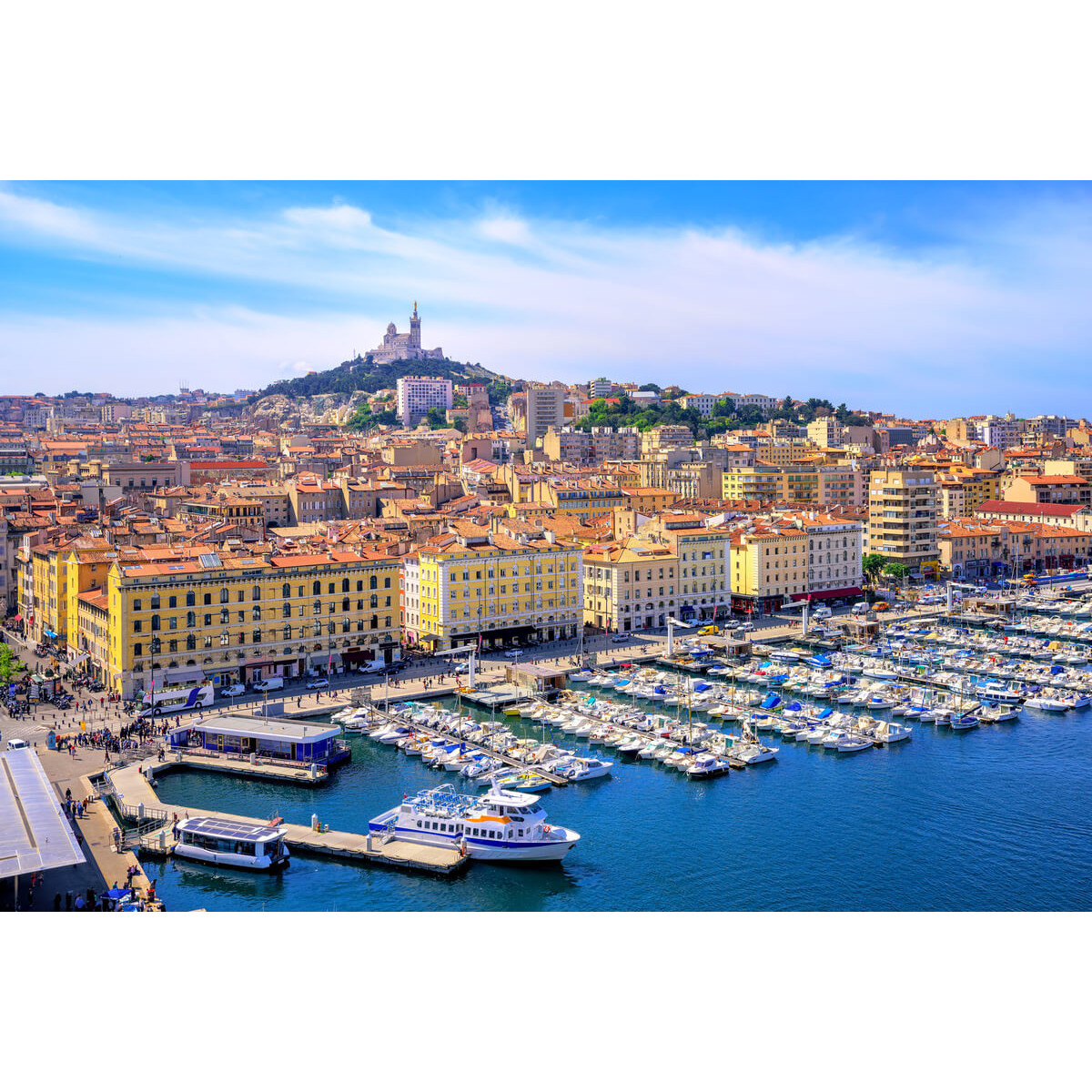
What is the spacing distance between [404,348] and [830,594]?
91.3 m

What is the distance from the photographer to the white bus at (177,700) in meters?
18.7

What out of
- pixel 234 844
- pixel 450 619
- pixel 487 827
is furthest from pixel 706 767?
pixel 450 619

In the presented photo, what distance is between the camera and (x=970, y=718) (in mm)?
19578

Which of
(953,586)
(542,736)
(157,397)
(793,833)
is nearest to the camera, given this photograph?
(793,833)

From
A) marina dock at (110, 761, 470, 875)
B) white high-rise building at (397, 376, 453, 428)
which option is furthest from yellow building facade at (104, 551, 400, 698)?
white high-rise building at (397, 376, 453, 428)

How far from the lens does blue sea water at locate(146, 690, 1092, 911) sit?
12211 mm

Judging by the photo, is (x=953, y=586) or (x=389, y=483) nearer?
(x=953, y=586)

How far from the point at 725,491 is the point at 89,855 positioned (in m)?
36.5

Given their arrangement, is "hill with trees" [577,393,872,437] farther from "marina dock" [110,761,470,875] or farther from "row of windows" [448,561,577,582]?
"marina dock" [110,761,470,875]

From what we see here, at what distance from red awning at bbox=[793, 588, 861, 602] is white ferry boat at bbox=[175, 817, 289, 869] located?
19.3 m

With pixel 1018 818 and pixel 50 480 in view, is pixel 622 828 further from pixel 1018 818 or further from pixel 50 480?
pixel 50 480

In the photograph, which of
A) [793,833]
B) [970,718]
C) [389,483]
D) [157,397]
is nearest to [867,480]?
[389,483]

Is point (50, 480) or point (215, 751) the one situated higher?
point (50, 480)

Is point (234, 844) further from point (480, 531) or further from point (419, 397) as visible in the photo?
point (419, 397)
